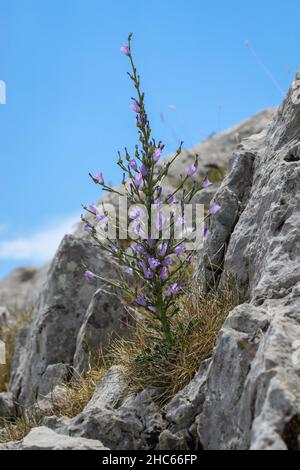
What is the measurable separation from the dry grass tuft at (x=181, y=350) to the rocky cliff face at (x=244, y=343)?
6.7 inches

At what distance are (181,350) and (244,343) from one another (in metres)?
1.30

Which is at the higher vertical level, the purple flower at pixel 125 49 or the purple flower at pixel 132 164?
the purple flower at pixel 125 49

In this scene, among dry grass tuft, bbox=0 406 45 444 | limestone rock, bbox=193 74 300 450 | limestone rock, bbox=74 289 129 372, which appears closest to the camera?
limestone rock, bbox=193 74 300 450

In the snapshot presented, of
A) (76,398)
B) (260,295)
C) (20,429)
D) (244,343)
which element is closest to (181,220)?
(260,295)

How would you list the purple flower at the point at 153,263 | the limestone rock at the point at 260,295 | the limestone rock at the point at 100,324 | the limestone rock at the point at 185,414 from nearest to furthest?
the limestone rock at the point at 260,295
the limestone rock at the point at 185,414
the purple flower at the point at 153,263
the limestone rock at the point at 100,324

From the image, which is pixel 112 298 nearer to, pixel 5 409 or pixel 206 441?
pixel 5 409

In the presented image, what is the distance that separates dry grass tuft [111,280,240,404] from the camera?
627 centimetres

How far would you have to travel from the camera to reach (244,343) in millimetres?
5223

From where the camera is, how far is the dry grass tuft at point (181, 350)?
247 inches

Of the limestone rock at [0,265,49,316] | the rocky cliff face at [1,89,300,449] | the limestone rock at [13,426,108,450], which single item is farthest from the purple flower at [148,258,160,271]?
the limestone rock at [0,265,49,316]

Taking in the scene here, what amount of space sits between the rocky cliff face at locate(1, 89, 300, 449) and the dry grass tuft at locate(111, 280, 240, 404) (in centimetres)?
17

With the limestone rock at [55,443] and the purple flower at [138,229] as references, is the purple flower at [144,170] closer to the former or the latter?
the purple flower at [138,229]

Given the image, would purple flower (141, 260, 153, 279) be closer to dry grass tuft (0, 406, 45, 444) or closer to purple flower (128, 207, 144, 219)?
purple flower (128, 207, 144, 219)

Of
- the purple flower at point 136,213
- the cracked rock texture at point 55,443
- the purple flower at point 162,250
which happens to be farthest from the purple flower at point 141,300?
the cracked rock texture at point 55,443
